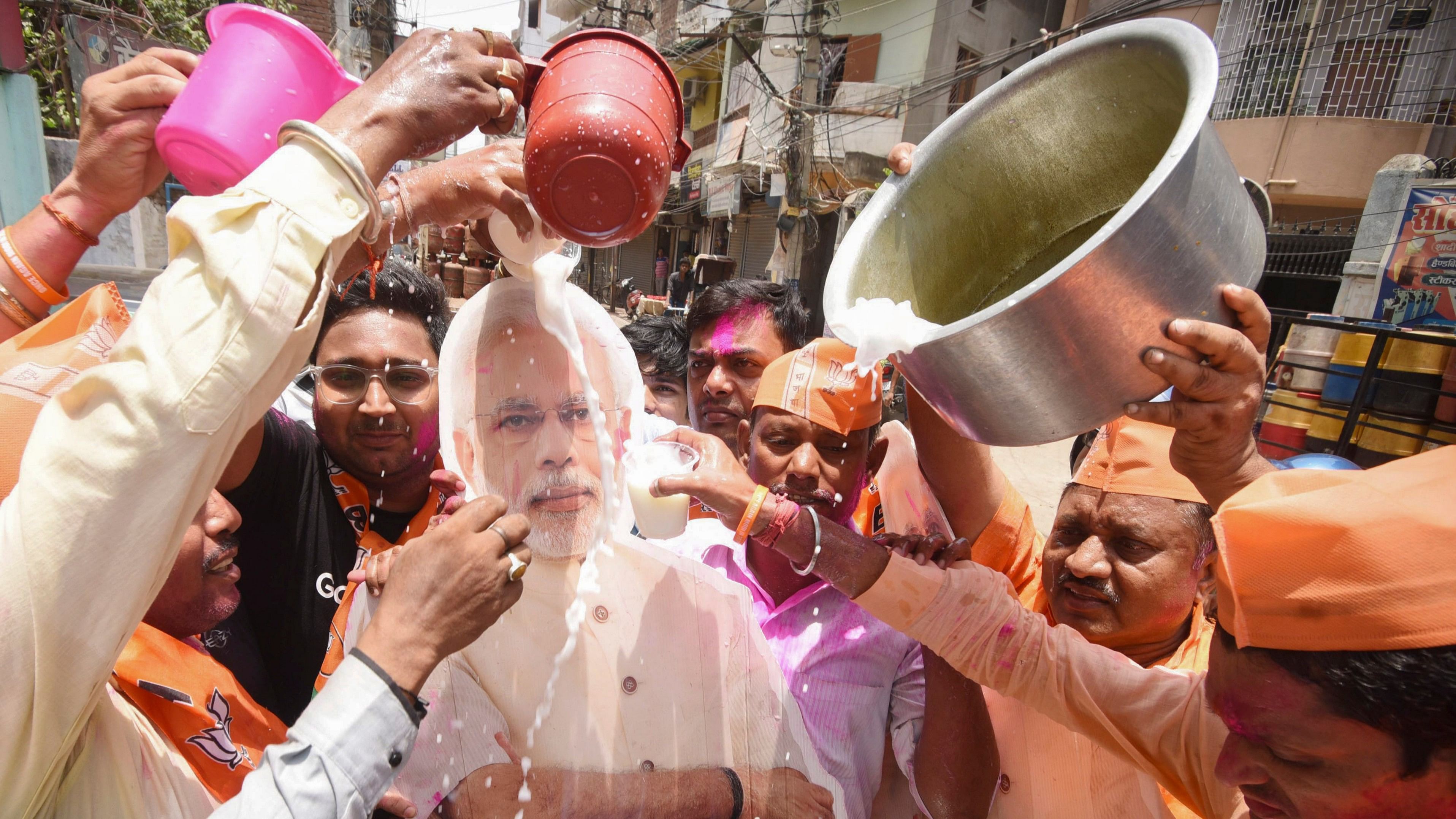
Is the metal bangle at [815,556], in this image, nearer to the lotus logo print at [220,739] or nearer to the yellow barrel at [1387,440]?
the lotus logo print at [220,739]

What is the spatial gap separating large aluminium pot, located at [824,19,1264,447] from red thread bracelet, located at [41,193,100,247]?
5.71 feet

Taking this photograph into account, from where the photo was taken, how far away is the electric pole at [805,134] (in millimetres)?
15594

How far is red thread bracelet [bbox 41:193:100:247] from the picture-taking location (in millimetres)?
1626

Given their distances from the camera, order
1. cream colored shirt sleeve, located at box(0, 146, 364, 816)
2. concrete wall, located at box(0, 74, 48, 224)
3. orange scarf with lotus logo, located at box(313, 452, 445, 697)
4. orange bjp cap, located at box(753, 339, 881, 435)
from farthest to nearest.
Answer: concrete wall, located at box(0, 74, 48, 224)
orange scarf with lotus logo, located at box(313, 452, 445, 697)
orange bjp cap, located at box(753, 339, 881, 435)
cream colored shirt sleeve, located at box(0, 146, 364, 816)

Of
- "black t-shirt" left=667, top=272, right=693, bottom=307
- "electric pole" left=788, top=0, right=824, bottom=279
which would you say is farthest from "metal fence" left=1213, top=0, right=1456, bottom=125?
"black t-shirt" left=667, top=272, right=693, bottom=307

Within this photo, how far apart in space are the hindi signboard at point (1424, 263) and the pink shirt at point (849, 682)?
35.7 ft

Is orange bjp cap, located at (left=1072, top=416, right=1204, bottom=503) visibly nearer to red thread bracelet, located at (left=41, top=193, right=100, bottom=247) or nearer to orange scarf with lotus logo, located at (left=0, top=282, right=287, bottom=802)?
orange scarf with lotus logo, located at (left=0, top=282, right=287, bottom=802)

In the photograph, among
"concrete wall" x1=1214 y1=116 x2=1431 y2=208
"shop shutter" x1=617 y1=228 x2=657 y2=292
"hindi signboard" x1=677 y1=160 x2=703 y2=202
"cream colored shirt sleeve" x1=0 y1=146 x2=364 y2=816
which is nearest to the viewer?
"cream colored shirt sleeve" x1=0 y1=146 x2=364 y2=816

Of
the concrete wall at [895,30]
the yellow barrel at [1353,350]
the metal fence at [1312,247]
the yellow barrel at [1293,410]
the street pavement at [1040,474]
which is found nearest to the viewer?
the yellow barrel at [1353,350]

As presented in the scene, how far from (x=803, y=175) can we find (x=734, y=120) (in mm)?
5762

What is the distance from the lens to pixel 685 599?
197 centimetres

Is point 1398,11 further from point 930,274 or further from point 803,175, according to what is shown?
point 930,274

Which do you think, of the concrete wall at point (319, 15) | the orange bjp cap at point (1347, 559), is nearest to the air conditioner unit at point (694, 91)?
the concrete wall at point (319, 15)

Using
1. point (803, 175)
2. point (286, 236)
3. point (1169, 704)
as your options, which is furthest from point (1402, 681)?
point (803, 175)
